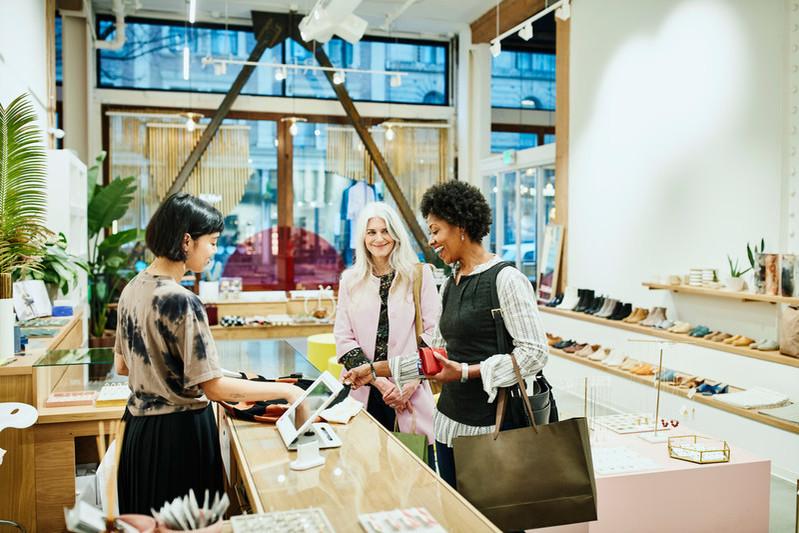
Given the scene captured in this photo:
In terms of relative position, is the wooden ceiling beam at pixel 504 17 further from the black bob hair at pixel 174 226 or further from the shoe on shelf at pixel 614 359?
the black bob hair at pixel 174 226

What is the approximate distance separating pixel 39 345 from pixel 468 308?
248cm

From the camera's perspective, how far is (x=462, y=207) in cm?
246

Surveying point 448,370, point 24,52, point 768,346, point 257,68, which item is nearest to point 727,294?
point 768,346

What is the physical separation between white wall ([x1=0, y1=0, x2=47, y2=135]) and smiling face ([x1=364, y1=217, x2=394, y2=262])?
2.97 metres

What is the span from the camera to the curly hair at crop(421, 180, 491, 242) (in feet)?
8.09

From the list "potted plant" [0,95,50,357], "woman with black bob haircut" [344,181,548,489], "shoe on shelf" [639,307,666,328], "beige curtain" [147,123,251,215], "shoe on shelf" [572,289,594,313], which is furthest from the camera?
"beige curtain" [147,123,251,215]

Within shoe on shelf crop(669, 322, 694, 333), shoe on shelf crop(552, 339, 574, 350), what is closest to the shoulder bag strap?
shoe on shelf crop(669, 322, 694, 333)

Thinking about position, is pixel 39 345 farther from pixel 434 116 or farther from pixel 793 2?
pixel 434 116

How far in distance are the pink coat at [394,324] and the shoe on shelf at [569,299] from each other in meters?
4.61

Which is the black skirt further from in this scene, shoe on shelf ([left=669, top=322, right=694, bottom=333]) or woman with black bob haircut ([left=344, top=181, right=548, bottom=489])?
shoe on shelf ([left=669, top=322, right=694, bottom=333])

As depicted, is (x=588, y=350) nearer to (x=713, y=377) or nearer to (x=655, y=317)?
(x=655, y=317)

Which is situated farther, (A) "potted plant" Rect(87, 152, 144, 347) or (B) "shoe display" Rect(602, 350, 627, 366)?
(A) "potted plant" Rect(87, 152, 144, 347)

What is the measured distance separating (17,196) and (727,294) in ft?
15.6

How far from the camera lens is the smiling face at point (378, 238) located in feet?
10.6
